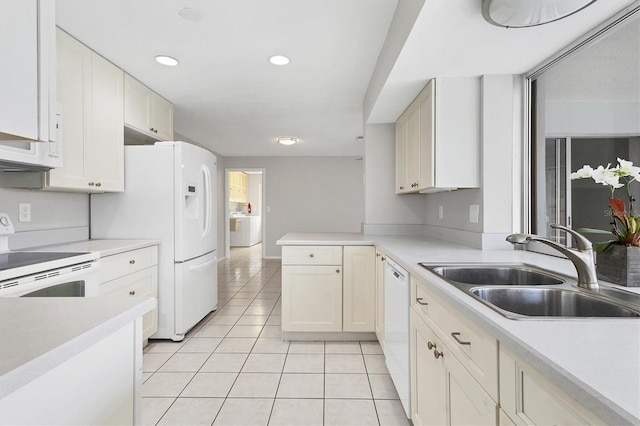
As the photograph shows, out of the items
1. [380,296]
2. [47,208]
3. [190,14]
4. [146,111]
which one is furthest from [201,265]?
[190,14]

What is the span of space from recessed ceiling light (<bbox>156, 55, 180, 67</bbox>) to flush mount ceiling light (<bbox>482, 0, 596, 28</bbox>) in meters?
2.23

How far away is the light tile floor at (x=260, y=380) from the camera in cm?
176

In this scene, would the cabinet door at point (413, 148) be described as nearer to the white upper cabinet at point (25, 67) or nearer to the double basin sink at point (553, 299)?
the double basin sink at point (553, 299)

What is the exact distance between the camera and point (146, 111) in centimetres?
309

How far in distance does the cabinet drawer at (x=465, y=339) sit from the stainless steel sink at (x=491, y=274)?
7.9 inches

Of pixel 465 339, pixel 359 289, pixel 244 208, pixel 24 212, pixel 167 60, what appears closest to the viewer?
pixel 465 339

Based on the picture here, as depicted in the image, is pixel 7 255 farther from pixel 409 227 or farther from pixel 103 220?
pixel 409 227

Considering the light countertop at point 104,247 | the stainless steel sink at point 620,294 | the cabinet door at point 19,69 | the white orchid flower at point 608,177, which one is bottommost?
the stainless steel sink at point 620,294

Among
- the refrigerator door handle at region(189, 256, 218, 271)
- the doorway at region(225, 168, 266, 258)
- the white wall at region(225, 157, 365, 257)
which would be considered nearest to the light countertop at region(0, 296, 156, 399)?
the refrigerator door handle at region(189, 256, 218, 271)

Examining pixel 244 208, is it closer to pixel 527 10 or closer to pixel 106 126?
pixel 106 126

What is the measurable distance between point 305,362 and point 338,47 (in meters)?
2.32

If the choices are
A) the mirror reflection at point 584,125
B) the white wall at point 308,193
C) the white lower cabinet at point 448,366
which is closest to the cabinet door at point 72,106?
the white lower cabinet at point 448,366

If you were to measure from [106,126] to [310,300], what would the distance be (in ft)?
7.06

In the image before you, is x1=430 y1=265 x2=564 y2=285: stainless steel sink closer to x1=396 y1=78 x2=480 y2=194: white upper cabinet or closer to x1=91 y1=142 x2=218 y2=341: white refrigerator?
x1=396 y1=78 x2=480 y2=194: white upper cabinet
